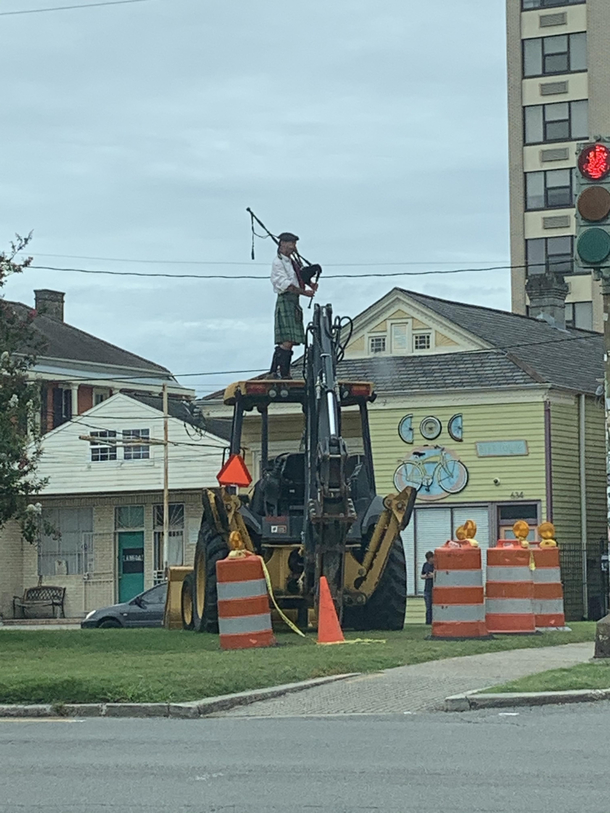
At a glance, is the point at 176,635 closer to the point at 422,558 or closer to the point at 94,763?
the point at 94,763

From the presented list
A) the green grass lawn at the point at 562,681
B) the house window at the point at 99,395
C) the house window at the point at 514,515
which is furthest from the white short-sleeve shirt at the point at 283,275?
the house window at the point at 99,395

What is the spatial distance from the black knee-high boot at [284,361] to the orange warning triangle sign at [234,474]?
1.27m

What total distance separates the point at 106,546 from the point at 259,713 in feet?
124

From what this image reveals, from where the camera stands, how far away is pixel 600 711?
12211 millimetres

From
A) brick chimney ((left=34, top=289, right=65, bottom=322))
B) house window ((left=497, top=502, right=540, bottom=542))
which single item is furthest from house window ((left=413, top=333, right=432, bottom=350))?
brick chimney ((left=34, top=289, right=65, bottom=322))

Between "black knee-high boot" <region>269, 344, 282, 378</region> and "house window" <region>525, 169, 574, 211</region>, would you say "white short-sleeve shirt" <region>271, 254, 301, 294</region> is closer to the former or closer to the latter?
"black knee-high boot" <region>269, 344, 282, 378</region>

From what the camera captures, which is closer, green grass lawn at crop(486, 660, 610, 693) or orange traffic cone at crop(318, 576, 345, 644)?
green grass lawn at crop(486, 660, 610, 693)

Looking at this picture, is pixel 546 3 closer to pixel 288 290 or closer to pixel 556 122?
pixel 556 122

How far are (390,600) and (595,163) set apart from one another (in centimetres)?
758

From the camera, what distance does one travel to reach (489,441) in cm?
3638

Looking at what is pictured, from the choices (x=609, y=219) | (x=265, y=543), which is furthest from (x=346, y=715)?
(x=265, y=543)

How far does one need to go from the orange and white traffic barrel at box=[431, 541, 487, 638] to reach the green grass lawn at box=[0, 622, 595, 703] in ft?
1.14

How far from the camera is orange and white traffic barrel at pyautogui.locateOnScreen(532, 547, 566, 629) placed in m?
20.1

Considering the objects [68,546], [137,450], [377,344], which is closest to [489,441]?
[377,344]
